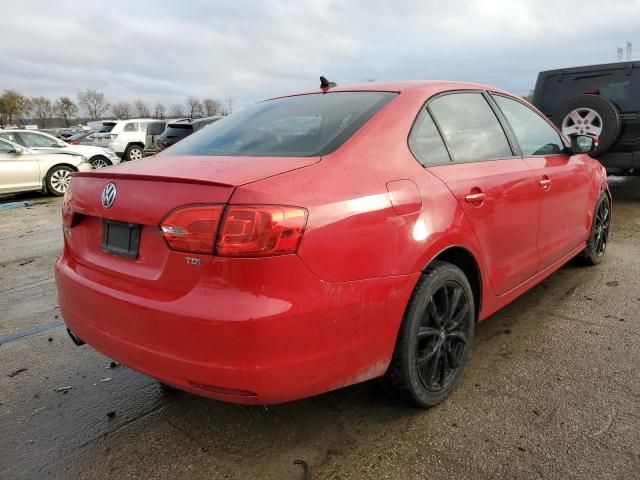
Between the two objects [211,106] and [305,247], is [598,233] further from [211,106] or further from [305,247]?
[211,106]

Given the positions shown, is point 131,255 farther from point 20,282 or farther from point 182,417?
point 20,282

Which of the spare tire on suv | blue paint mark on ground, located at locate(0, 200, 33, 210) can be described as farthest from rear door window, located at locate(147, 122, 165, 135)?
the spare tire on suv

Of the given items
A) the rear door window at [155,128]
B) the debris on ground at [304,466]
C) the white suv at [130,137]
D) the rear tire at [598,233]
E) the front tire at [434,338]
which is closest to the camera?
the debris on ground at [304,466]

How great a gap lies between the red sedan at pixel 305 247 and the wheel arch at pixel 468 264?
1cm

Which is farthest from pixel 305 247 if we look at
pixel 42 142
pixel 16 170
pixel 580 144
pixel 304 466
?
pixel 42 142

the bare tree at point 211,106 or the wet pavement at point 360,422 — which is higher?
the bare tree at point 211,106

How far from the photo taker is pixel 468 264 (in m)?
2.73

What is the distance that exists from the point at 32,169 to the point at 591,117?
10494mm

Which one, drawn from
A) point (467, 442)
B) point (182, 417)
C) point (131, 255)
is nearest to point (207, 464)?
point (182, 417)

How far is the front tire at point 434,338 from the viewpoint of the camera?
7.47ft

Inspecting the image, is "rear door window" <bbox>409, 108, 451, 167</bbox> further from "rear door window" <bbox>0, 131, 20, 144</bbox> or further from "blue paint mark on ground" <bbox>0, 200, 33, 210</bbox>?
"rear door window" <bbox>0, 131, 20, 144</bbox>

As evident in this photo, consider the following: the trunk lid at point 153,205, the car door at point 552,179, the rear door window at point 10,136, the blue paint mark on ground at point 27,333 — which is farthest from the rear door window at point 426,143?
the rear door window at point 10,136

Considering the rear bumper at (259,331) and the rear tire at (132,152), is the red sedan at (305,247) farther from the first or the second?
the rear tire at (132,152)

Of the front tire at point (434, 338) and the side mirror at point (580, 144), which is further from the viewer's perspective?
the side mirror at point (580, 144)
